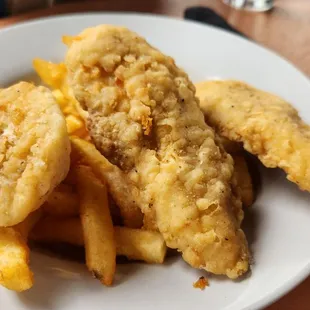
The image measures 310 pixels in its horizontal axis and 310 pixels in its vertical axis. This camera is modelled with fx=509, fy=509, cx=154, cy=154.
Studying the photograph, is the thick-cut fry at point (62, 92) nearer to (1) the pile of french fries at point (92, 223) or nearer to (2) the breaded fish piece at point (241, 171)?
(1) the pile of french fries at point (92, 223)

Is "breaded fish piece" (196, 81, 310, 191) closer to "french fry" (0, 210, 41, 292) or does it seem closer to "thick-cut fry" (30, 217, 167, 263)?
Result: "thick-cut fry" (30, 217, 167, 263)

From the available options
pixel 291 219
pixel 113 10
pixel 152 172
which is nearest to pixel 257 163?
pixel 291 219

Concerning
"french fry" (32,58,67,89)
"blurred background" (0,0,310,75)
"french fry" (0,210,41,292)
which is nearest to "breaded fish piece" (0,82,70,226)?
"french fry" (0,210,41,292)

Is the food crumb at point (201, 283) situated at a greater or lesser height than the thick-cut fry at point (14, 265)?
lesser

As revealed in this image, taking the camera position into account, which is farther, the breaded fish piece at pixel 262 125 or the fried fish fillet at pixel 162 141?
the breaded fish piece at pixel 262 125

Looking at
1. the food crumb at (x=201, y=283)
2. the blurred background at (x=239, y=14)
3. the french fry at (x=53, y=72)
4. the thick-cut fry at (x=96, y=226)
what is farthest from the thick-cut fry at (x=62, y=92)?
the blurred background at (x=239, y=14)

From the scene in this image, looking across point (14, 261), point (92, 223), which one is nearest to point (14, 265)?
point (14, 261)
